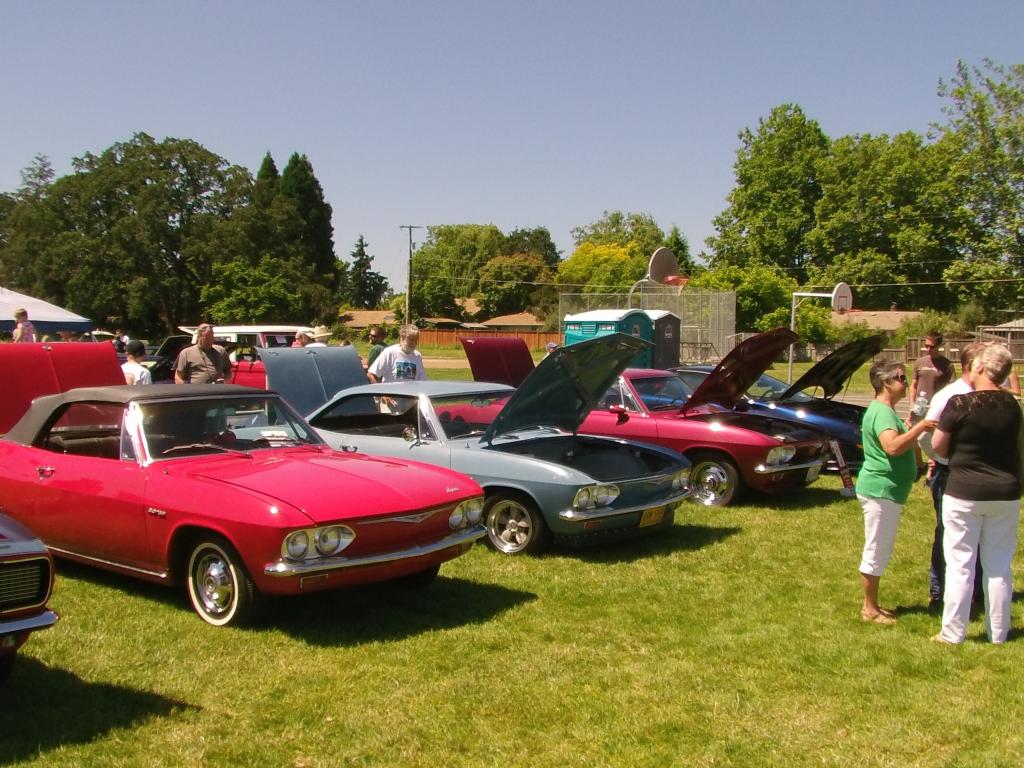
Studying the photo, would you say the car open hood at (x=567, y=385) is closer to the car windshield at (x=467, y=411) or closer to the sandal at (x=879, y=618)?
the car windshield at (x=467, y=411)

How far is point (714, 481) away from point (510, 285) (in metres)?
86.3

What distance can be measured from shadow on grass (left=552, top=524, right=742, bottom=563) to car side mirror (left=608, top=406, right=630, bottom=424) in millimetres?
1423

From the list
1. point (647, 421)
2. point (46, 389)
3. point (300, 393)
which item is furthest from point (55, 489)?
point (647, 421)

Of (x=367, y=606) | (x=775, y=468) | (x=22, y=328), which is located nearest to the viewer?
(x=367, y=606)

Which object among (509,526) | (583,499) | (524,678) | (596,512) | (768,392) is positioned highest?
(768,392)

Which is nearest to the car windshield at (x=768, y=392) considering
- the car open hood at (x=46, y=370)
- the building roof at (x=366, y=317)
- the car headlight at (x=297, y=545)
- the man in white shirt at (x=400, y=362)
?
the man in white shirt at (x=400, y=362)

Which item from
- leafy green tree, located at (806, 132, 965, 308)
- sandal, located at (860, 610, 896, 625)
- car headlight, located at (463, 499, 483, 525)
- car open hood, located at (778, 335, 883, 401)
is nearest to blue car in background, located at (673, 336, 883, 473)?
car open hood, located at (778, 335, 883, 401)

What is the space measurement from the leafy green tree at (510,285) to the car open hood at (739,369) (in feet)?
279

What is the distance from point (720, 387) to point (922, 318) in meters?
48.5

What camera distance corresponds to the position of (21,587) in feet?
13.4

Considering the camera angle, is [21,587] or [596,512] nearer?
[21,587]

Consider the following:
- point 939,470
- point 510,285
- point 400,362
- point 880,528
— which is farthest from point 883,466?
point 510,285

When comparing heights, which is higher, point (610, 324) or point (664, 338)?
point (610, 324)

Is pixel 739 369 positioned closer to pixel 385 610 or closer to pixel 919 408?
pixel 919 408
